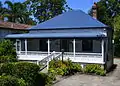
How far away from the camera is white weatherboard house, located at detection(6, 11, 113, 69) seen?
25.0 meters

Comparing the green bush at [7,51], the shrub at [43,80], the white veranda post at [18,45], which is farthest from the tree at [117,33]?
the shrub at [43,80]

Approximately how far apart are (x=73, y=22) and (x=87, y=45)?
305 cm

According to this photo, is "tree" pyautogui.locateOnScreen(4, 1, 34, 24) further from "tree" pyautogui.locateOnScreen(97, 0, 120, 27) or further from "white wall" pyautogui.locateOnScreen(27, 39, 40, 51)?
"white wall" pyautogui.locateOnScreen(27, 39, 40, 51)

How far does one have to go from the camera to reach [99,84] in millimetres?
18125

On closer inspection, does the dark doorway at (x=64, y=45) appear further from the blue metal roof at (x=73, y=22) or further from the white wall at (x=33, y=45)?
the white wall at (x=33, y=45)

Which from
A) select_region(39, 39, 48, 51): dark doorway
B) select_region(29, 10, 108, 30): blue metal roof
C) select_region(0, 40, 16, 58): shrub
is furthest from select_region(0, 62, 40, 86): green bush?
select_region(39, 39, 48, 51): dark doorway

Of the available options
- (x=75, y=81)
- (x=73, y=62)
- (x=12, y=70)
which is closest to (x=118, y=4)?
(x=73, y=62)

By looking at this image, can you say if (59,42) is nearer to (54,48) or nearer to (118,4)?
(54,48)

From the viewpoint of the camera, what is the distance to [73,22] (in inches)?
1150

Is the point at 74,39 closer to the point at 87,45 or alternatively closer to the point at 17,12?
the point at 87,45

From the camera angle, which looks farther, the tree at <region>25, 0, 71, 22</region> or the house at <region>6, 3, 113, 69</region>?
the tree at <region>25, 0, 71, 22</region>

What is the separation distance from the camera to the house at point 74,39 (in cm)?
2497

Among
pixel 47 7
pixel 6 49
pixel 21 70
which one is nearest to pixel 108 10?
pixel 47 7

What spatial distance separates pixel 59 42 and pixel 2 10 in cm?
4054
